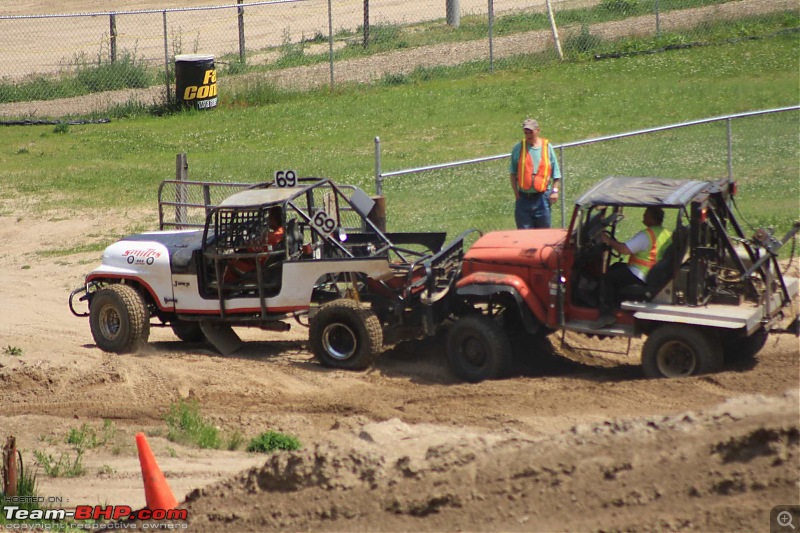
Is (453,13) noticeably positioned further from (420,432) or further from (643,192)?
(420,432)

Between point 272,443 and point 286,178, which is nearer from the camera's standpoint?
point 272,443

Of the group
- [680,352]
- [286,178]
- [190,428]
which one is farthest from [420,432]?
[286,178]

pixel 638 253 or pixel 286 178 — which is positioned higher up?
pixel 286 178

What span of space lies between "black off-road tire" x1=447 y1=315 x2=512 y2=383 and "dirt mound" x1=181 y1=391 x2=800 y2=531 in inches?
107

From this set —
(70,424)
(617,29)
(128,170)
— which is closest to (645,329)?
(70,424)

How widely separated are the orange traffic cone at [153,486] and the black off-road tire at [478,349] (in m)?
3.70

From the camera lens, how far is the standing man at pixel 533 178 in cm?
1227

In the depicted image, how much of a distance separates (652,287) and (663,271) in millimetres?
173

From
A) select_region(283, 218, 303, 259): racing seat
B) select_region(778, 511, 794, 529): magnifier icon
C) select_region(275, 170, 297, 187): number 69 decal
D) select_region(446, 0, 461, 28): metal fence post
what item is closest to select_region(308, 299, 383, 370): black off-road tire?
select_region(283, 218, 303, 259): racing seat

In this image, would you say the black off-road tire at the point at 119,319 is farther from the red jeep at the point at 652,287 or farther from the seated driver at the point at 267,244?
the red jeep at the point at 652,287

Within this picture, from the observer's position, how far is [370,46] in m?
28.8

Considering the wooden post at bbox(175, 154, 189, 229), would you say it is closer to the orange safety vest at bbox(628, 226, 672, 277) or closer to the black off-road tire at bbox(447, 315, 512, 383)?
the black off-road tire at bbox(447, 315, 512, 383)

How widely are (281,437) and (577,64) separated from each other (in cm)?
1807

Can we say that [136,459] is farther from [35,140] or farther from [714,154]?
[35,140]
